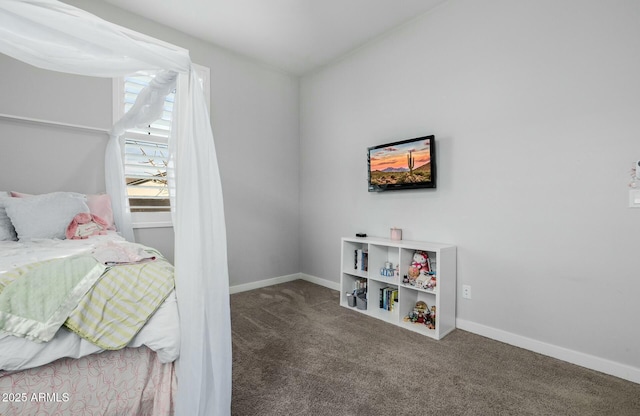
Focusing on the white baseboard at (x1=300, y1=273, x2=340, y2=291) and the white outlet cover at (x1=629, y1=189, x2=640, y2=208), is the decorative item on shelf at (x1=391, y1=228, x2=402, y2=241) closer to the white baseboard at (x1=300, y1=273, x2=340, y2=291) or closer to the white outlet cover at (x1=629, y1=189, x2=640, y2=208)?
the white baseboard at (x1=300, y1=273, x2=340, y2=291)

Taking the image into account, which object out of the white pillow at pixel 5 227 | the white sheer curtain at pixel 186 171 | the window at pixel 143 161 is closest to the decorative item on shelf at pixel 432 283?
the white sheer curtain at pixel 186 171

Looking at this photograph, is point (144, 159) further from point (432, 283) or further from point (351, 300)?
point (432, 283)

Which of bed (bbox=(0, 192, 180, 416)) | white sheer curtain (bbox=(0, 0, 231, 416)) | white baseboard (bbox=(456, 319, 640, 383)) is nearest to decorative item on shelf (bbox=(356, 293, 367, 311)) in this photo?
white baseboard (bbox=(456, 319, 640, 383))

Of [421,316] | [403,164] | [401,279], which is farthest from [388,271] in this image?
[403,164]

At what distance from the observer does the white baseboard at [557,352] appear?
1.88 metres

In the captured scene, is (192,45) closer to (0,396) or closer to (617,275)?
(0,396)

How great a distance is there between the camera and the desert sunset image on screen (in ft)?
9.16

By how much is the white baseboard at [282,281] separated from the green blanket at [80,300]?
2.43 meters

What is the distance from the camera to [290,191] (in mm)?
4215

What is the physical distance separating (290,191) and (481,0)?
9.31 ft

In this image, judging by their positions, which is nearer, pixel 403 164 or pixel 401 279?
pixel 401 279

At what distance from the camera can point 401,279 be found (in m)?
2.70

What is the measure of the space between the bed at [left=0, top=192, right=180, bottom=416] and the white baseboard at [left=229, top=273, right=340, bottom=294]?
2.33m

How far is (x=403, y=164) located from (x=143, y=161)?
257 cm
